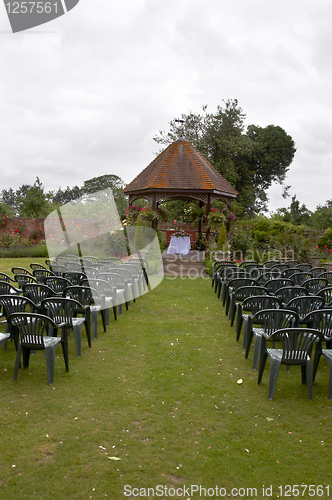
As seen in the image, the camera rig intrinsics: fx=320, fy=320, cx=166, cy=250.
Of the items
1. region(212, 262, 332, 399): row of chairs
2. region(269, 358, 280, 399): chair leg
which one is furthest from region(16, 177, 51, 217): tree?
region(269, 358, 280, 399): chair leg

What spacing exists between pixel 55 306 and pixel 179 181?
12745mm

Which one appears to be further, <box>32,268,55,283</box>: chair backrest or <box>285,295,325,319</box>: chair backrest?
<box>32,268,55,283</box>: chair backrest

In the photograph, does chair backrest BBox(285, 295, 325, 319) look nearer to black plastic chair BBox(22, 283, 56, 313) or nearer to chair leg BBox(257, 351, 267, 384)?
chair leg BBox(257, 351, 267, 384)

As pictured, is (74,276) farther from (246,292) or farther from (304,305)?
(304,305)

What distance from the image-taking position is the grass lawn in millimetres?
2498

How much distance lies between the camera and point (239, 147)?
2672 cm

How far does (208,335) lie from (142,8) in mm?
10841

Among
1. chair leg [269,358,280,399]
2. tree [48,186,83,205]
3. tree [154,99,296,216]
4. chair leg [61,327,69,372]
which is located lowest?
chair leg [269,358,280,399]

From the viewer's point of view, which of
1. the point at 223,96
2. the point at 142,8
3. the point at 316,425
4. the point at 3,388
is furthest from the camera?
the point at 223,96

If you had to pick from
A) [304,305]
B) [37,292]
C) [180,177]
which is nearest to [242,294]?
[304,305]

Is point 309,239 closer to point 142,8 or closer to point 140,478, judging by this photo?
point 142,8

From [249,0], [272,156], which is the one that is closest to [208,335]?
[249,0]

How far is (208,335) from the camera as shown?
234 inches

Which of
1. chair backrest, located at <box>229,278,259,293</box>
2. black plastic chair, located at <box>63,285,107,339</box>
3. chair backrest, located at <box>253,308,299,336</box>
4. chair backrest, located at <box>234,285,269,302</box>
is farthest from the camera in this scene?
chair backrest, located at <box>229,278,259,293</box>
